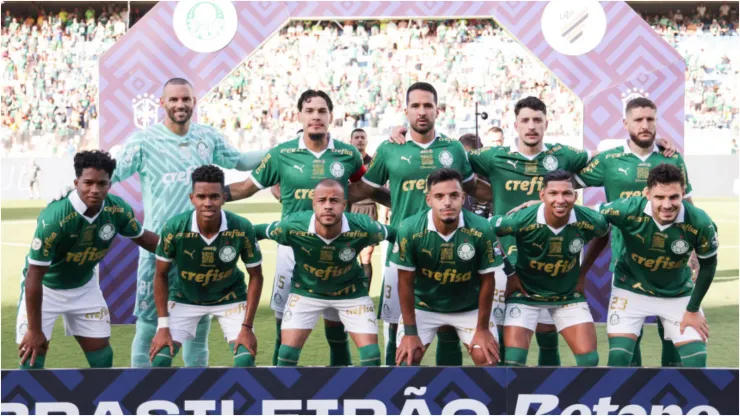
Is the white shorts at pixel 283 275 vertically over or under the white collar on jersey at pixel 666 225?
under

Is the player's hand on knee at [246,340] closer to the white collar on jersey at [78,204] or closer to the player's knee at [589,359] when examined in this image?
the white collar on jersey at [78,204]

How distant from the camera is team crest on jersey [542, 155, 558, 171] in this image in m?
5.92

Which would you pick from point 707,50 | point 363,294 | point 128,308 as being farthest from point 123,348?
point 707,50

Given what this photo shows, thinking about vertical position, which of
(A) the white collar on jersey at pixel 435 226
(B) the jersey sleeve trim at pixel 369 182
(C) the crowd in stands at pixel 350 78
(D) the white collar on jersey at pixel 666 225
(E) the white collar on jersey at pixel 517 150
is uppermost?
(C) the crowd in stands at pixel 350 78

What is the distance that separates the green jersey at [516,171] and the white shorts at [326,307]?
1.06 metres

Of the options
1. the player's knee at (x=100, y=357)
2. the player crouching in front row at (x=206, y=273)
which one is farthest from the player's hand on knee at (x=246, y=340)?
the player's knee at (x=100, y=357)

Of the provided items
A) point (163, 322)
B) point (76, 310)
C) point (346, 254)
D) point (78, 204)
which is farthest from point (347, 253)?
point (76, 310)

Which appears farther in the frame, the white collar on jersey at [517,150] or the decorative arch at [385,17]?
the decorative arch at [385,17]

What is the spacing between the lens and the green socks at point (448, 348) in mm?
5656

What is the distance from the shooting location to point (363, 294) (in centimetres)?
552

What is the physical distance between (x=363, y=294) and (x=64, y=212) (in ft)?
6.17

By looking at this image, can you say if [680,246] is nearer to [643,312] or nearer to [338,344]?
[643,312]

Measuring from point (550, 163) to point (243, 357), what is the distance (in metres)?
2.40

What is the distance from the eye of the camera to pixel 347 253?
5.42 m
